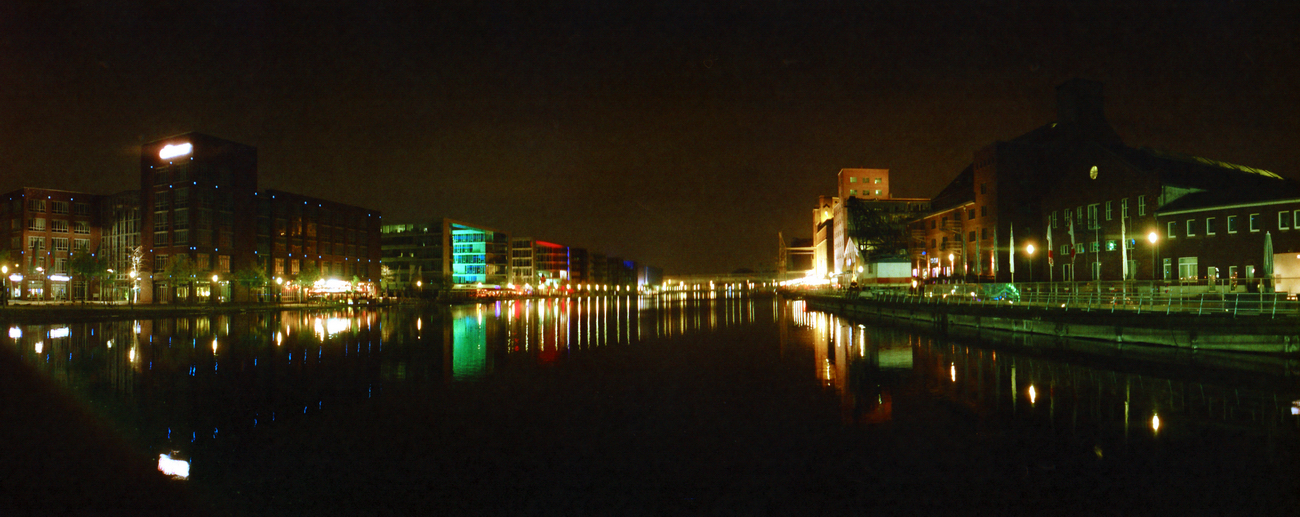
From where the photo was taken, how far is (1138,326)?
24.1m

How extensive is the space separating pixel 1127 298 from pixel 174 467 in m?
30.1

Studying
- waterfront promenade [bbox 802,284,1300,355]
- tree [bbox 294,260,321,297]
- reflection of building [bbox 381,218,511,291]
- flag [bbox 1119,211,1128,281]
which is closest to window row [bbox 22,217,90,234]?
tree [bbox 294,260,321,297]

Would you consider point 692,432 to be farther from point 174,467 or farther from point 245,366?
point 245,366

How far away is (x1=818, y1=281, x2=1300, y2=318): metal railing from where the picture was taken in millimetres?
22422

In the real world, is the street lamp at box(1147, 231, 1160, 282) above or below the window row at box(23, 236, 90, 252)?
below

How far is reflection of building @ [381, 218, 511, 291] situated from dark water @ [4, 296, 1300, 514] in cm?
11105

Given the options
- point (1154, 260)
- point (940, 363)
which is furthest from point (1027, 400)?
point (1154, 260)

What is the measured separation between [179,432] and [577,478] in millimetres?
6839

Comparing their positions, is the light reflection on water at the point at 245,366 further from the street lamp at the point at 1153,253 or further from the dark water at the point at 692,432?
the street lamp at the point at 1153,253

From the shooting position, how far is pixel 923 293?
149ft

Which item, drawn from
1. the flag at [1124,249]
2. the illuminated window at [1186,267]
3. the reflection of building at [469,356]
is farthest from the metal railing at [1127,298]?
the reflection of building at [469,356]

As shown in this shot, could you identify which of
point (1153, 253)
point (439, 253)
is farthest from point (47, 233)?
point (1153, 253)

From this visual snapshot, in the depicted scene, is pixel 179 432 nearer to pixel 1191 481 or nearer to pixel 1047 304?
pixel 1191 481

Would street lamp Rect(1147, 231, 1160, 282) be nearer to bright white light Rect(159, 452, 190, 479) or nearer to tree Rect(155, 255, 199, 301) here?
bright white light Rect(159, 452, 190, 479)
